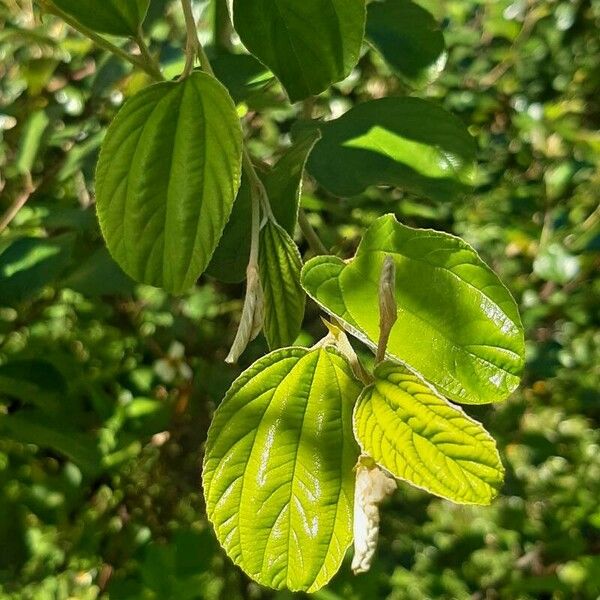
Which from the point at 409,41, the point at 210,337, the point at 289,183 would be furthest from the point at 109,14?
the point at 210,337

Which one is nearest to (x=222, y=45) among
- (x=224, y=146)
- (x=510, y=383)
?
(x=224, y=146)

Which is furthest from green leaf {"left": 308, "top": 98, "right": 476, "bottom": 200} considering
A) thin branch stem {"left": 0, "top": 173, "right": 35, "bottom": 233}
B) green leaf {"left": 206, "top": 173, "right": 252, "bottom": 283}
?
thin branch stem {"left": 0, "top": 173, "right": 35, "bottom": 233}

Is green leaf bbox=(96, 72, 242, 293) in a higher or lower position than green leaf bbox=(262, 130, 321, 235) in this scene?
higher

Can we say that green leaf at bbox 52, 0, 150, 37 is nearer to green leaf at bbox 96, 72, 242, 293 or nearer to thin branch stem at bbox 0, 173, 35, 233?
green leaf at bbox 96, 72, 242, 293

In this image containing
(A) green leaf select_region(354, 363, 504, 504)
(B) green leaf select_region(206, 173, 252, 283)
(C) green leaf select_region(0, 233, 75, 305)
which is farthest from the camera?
(C) green leaf select_region(0, 233, 75, 305)

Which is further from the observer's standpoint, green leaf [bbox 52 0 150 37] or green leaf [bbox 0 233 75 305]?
green leaf [bbox 0 233 75 305]

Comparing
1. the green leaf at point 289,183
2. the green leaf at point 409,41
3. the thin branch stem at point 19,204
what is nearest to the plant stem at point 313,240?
the green leaf at point 289,183

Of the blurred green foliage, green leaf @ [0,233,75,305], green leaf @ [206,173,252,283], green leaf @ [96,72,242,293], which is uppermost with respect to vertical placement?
green leaf @ [96,72,242,293]

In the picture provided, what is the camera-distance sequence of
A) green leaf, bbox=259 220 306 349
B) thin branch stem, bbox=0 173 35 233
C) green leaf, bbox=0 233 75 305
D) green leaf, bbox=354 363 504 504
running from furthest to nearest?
thin branch stem, bbox=0 173 35 233
green leaf, bbox=0 233 75 305
green leaf, bbox=259 220 306 349
green leaf, bbox=354 363 504 504

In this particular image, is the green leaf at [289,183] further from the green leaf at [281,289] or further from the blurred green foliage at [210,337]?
the blurred green foliage at [210,337]
